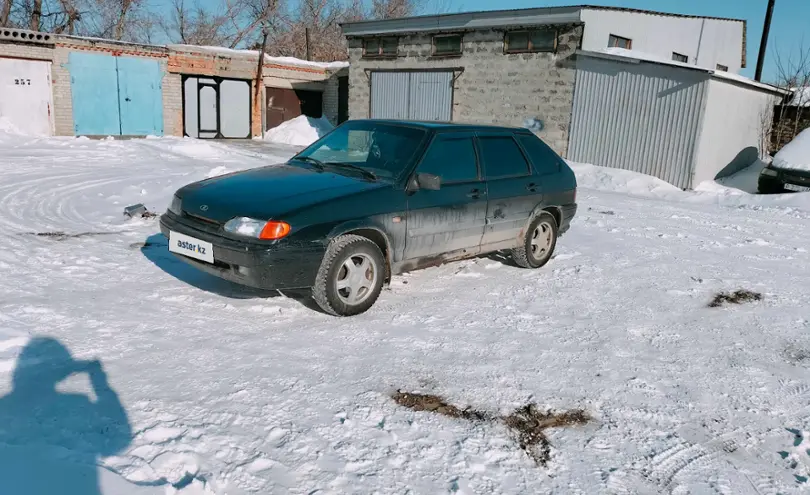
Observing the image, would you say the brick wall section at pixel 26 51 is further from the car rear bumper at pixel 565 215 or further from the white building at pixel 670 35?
the car rear bumper at pixel 565 215

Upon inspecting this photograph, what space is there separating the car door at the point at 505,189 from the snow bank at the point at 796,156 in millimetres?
9137

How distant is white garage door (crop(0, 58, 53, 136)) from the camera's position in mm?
16312

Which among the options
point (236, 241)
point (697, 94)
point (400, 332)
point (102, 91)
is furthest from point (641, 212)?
point (102, 91)

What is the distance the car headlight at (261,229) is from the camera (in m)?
4.24

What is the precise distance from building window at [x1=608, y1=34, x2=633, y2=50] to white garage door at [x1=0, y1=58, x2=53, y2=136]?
51.5ft

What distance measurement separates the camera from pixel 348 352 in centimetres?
407

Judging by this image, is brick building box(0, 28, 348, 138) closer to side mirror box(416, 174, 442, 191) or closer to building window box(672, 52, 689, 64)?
building window box(672, 52, 689, 64)

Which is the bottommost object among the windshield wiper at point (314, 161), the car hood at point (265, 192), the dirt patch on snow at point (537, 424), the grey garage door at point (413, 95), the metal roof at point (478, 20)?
the dirt patch on snow at point (537, 424)

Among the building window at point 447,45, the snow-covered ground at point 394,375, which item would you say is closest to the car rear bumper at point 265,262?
the snow-covered ground at point 394,375

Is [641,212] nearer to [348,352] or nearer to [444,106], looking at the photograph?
[348,352]

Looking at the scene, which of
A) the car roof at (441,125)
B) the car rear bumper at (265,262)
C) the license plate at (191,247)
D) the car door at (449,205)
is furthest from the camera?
the car roof at (441,125)

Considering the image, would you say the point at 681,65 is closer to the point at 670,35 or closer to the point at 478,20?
the point at 478,20

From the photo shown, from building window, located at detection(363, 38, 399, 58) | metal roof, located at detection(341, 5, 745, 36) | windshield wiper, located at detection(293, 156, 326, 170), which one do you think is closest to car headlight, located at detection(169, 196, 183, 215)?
windshield wiper, located at detection(293, 156, 326, 170)

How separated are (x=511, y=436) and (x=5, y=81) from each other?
18223 millimetres
